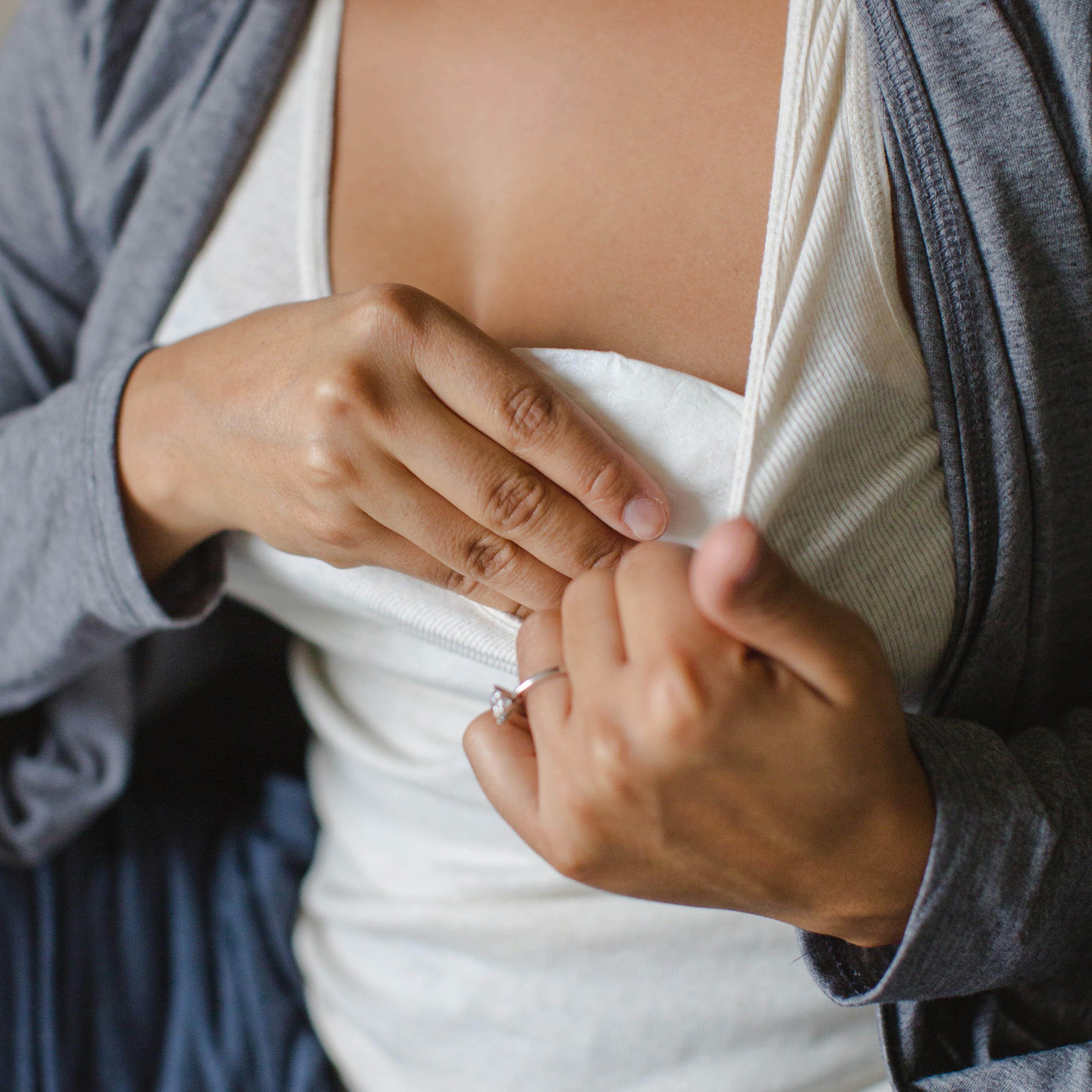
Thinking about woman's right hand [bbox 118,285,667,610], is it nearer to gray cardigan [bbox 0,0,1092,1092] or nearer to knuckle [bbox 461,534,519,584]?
knuckle [bbox 461,534,519,584]

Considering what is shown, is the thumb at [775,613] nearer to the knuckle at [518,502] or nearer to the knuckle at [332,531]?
the knuckle at [518,502]

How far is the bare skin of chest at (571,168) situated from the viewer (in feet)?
1.63

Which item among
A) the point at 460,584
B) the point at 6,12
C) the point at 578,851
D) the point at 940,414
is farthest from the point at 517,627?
the point at 6,12

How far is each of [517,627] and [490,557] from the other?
54 mm

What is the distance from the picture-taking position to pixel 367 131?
0.61 meters

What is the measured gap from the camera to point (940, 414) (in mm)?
481

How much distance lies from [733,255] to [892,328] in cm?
9

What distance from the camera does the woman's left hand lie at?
35 cm

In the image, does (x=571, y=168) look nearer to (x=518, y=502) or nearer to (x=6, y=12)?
(x=518, y=502)

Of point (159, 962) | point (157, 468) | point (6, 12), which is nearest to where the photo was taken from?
point (157, 468)

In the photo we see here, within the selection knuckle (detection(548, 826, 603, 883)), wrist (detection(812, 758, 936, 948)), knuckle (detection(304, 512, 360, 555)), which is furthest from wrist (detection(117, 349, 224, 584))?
wrist (detection(812, 758, 936, 948))

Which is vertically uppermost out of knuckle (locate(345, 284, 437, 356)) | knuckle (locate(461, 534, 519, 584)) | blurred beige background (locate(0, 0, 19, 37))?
blurred beige background (locate(0, 0, 19, 37))

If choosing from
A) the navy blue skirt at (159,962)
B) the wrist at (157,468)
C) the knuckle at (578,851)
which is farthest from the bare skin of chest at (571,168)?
the navy blue skirt at (159,962)

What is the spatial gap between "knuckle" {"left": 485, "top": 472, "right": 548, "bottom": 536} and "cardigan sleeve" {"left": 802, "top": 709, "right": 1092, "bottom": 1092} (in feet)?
0.69
